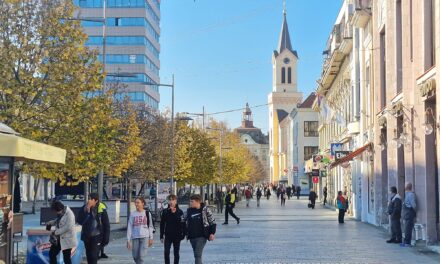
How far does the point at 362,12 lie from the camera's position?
3328 centimetres

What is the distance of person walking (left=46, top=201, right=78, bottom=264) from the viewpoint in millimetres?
13516

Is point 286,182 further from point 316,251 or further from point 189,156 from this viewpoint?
point 316,251

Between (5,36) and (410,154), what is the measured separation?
40.8ft

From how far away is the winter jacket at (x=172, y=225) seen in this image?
14984 millimetres

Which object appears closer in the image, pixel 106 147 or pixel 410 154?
pixel 106 147

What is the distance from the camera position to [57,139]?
1823 centimetres

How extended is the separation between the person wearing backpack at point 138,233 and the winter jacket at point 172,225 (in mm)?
830

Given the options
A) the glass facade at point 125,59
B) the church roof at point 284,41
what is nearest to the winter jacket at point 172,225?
the glass facade at point 125,59

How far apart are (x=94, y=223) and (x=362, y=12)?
22.3 m

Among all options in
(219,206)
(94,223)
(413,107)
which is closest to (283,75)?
(219,206)

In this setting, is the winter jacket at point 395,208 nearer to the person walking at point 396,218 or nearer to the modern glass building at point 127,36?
the person walking at point 396,218

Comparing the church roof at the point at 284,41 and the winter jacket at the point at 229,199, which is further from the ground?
the church roof at the point at 284,41

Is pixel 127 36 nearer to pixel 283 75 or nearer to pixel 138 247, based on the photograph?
pixel 283 75

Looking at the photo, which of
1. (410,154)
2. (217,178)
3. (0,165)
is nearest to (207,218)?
(0,165)
